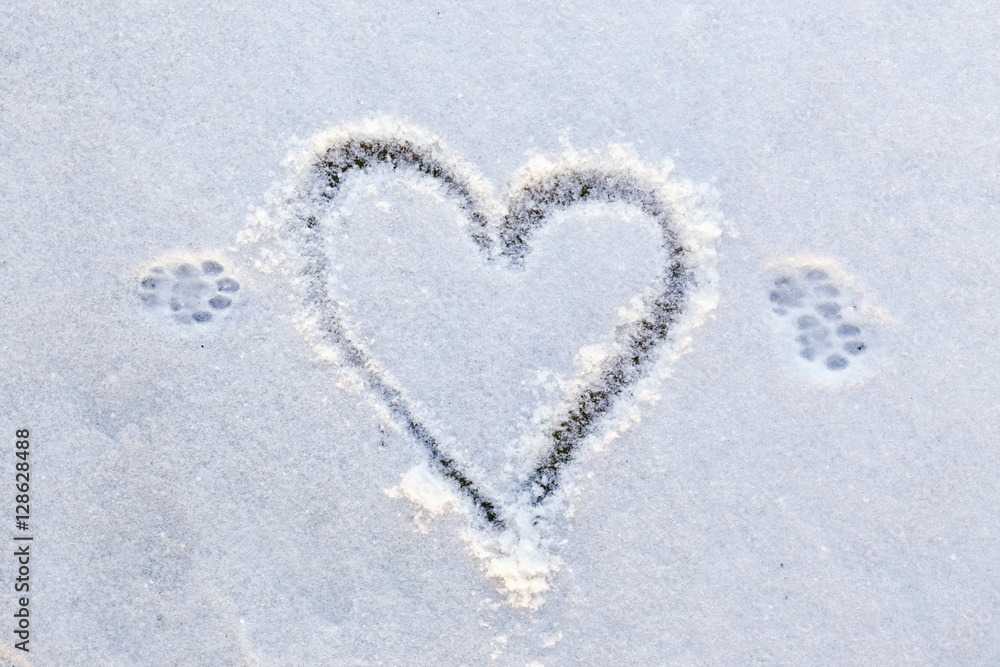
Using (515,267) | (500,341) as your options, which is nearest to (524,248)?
(515,267)

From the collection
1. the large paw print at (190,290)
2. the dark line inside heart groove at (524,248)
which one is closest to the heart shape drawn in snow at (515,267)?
the dark line inside heart groove at (524,248)

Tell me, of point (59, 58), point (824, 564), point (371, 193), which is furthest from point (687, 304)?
point (59, 58)

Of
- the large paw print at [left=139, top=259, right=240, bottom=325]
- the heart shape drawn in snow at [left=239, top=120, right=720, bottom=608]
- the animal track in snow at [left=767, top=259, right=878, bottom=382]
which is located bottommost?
the large paw print at [left=139, top=259, right=240, bottom=325]

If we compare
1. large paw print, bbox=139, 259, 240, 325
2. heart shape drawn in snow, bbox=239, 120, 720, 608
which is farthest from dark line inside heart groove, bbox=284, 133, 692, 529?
large paw print, bbox=139, 259, 240, 325

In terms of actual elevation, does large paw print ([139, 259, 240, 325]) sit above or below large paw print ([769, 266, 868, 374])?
below

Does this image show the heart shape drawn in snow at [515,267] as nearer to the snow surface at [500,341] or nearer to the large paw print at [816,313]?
the snow surface at [500,341]

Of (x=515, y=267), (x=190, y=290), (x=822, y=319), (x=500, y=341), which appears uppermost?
(x=822, y=319)

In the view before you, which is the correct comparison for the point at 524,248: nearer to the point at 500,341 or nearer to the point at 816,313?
the point at 500,341

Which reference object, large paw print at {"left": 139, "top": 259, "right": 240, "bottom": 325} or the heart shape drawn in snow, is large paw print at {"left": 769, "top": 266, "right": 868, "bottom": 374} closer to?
the heart shape drawn in snow
